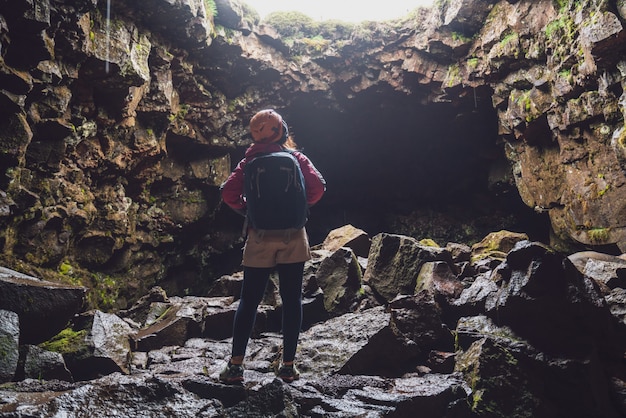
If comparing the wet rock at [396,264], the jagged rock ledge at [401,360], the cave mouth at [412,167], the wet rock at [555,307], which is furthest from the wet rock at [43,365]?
the cave mouth at [412,167]

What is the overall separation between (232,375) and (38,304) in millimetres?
1915

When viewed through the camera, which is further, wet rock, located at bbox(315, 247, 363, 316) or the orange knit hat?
wet rock, located at bbox(315, 247, 363, 316)

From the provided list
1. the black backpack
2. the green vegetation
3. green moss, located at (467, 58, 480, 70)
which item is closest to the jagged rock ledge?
the black backpack

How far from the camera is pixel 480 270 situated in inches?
269

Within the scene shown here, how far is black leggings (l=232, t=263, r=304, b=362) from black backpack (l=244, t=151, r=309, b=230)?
35 centimetres

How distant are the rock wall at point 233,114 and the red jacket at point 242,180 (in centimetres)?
388

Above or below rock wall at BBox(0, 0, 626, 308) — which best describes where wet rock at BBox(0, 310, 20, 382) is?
below

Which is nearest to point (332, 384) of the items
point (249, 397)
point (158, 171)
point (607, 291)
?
point (249, 397)

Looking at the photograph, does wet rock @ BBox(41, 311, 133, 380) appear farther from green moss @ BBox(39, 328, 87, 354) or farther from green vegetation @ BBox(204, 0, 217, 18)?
green vegetation @ BBox(204, 0, 217, 18)

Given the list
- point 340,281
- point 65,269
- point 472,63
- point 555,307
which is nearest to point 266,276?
point 555,307

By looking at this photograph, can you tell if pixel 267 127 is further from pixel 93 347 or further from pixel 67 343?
pixel 67 343

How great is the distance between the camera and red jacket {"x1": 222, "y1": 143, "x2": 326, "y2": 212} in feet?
10.9

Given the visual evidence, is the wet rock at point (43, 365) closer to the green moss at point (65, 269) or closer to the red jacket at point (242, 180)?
the red jacket at point (242, 180)

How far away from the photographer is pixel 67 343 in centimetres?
373
